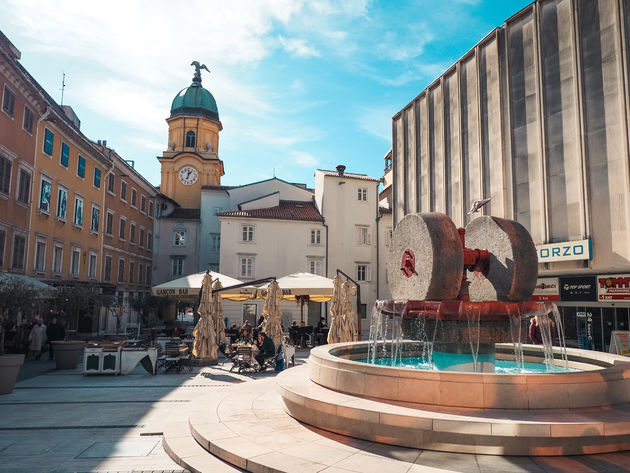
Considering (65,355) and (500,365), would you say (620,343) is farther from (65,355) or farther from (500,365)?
(65,355)

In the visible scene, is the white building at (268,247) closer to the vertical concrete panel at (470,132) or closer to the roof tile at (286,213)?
the roof tile at (286,213)

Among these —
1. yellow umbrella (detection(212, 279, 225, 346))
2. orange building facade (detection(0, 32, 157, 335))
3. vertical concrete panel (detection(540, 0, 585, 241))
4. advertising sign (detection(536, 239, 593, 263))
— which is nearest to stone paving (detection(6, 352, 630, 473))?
yellow umbrella (detection(212, 279, 225, 346))

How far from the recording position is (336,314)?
1750 cm

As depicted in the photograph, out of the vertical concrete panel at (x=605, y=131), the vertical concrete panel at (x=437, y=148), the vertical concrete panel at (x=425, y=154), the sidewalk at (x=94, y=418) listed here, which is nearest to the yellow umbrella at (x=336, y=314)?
the sidewalk at (x=94, y=418)

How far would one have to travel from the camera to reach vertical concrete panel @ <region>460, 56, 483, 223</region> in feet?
78.3

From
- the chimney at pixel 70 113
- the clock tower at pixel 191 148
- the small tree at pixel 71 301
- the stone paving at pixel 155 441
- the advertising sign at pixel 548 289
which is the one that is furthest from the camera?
the clock tower at pixel 191 148

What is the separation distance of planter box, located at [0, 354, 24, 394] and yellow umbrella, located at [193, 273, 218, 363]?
5956mm

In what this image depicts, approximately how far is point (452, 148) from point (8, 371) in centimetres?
2304

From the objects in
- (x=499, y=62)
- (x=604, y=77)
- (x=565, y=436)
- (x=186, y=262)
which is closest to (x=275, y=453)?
(x=565, y=436)

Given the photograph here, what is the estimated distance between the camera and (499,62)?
877 inches

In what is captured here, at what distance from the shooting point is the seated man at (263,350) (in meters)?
14.4

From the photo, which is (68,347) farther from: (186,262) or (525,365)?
(186,262)

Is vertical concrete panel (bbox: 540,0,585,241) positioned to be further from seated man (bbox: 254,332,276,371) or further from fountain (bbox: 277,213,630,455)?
seated man (bbox: 254,332,276,371)

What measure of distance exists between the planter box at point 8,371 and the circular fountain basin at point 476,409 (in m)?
7.29
